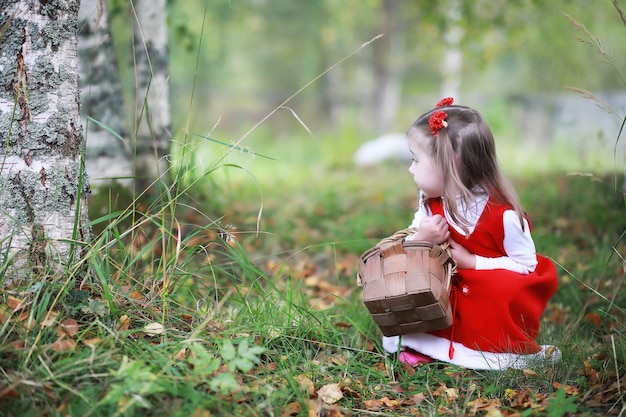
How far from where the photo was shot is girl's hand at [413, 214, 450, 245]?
2.46 m

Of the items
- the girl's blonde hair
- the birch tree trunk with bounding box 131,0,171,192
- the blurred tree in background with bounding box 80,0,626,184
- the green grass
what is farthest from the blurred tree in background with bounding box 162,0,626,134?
the green grass

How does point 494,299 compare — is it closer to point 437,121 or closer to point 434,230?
point 434,230

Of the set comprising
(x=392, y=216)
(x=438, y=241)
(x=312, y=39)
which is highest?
(x=312, y=39)

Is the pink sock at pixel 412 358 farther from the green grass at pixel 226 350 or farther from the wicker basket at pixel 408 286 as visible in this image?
the wicker basket at pixel 408 286

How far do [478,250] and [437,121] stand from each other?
22.9 inches

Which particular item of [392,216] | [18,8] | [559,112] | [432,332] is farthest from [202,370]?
[559,112]

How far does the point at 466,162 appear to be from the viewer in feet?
8.07

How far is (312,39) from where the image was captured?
16781mm

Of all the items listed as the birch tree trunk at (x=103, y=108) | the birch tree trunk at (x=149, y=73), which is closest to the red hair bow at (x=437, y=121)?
the birch tree trunk at (x=149, y=73)

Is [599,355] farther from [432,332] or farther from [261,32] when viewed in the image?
[261,32]

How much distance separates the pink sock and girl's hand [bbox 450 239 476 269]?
429 mm

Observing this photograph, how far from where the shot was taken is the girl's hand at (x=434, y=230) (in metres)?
2.46

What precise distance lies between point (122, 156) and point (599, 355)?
10.9 ft

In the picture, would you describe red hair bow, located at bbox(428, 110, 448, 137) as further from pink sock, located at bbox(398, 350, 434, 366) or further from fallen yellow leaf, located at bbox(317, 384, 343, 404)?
fallen yellow leaf, located at bbox(317, 384, 343, 404)
